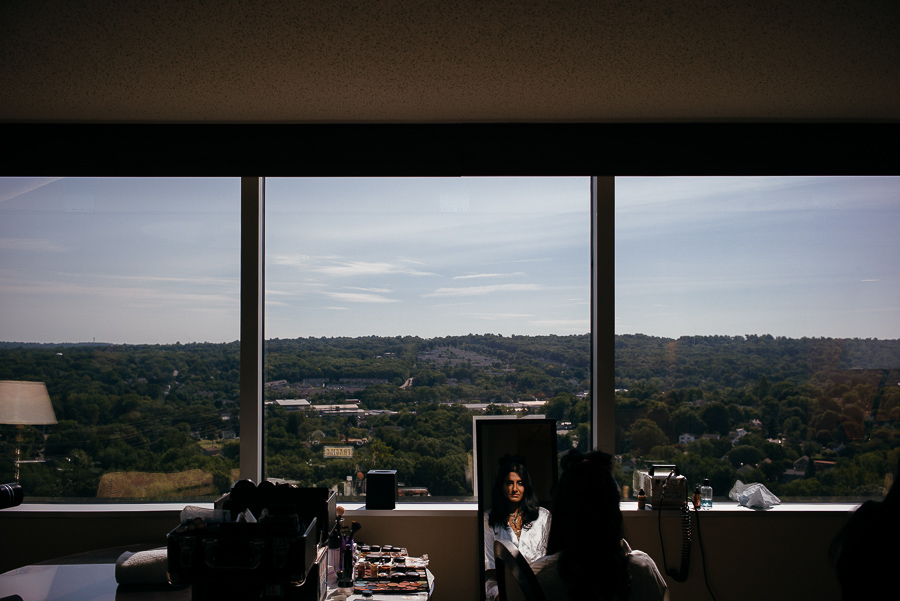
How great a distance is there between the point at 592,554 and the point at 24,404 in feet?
11.2

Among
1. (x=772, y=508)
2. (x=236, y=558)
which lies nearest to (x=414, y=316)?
(x=236, y=558)

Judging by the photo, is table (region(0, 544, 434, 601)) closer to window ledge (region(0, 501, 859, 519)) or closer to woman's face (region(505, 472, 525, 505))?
window ledge (region(0, 501, 859, 519))

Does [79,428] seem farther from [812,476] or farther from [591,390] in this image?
[812,476]

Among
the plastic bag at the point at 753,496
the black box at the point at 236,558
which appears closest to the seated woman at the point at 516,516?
the plastic bag at the point at 753,496

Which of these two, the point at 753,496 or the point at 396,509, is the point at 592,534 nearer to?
the point at 396,509

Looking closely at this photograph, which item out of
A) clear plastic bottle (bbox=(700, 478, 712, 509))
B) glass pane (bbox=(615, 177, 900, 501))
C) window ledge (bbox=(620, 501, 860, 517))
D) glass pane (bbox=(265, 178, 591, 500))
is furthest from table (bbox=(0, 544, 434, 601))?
glass pane (bbox=(615, 177, 900, 501))

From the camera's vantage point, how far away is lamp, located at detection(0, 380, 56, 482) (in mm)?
3088

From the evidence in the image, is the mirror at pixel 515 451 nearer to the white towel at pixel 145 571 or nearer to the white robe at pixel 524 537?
the white robe at pixel 524 537

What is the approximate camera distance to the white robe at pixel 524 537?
116 inches

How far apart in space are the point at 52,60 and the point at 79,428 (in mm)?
2241

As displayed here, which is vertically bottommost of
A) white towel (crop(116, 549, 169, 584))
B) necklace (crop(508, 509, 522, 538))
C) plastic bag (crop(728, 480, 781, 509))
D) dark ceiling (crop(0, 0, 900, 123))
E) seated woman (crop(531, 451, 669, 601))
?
necklace (crop(508, 509, 522, 538))

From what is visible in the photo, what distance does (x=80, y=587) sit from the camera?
215 cm

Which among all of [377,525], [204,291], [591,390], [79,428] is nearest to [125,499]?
[79,428]

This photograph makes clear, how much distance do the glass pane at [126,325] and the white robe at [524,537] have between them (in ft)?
5.57
